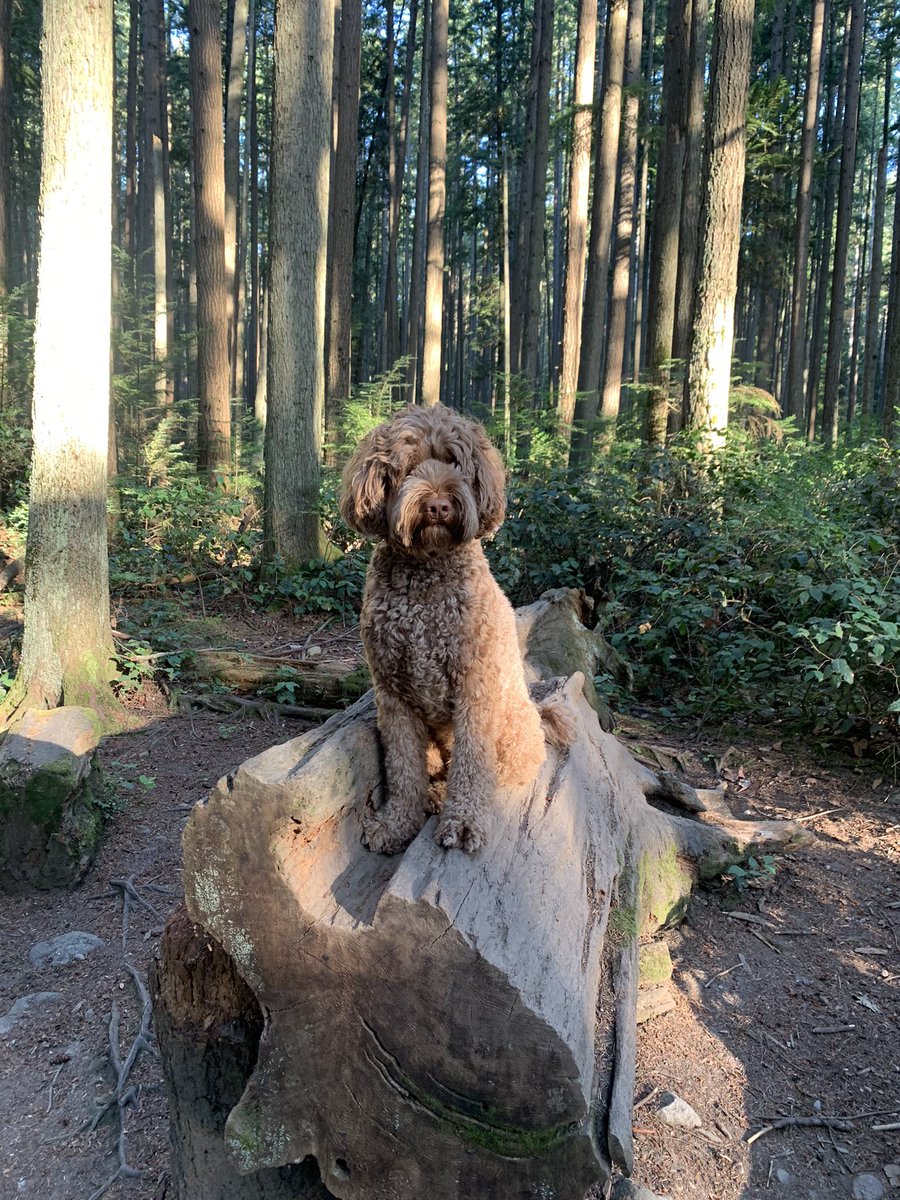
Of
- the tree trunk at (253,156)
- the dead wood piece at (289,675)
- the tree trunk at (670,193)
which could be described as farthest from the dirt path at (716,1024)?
the tree trunk at (253,156)

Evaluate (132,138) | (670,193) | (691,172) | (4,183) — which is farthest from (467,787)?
(132,138)

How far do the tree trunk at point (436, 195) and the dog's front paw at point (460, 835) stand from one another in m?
11.7

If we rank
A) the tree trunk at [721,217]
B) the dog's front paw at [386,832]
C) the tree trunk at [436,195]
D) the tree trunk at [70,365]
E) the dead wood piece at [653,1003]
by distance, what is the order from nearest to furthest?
the dog's front paw at [386,832] < the dead wood piece at [653,1003] < the tree trunk at [70,365] < the tree trunk at [721,217] < the tree trunk at [436,195]

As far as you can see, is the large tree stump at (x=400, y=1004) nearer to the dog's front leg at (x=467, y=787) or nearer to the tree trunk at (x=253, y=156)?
the dog's front leg at (x=467, y=787)

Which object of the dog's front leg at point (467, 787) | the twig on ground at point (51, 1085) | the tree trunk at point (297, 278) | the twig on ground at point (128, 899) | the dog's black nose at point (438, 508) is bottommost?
the twig on ground at point (51, 1085)

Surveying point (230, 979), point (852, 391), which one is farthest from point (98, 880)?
point (852, 391)

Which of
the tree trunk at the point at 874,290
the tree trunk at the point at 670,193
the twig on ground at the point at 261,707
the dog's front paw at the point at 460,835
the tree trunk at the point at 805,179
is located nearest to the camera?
the dog's front paw at the point at 460,835

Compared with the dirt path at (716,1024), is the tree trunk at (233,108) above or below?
above

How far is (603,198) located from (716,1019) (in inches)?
576

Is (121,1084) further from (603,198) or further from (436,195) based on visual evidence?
(603,198)

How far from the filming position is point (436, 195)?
14.5 meters

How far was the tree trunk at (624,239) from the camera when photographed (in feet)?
49.2

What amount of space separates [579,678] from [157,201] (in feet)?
64.5

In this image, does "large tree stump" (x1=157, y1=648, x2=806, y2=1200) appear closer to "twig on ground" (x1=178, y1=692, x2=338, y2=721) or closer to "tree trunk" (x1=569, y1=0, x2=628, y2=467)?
"twig on ground" (x1=178, y1=692, x2=338, y2=721)
